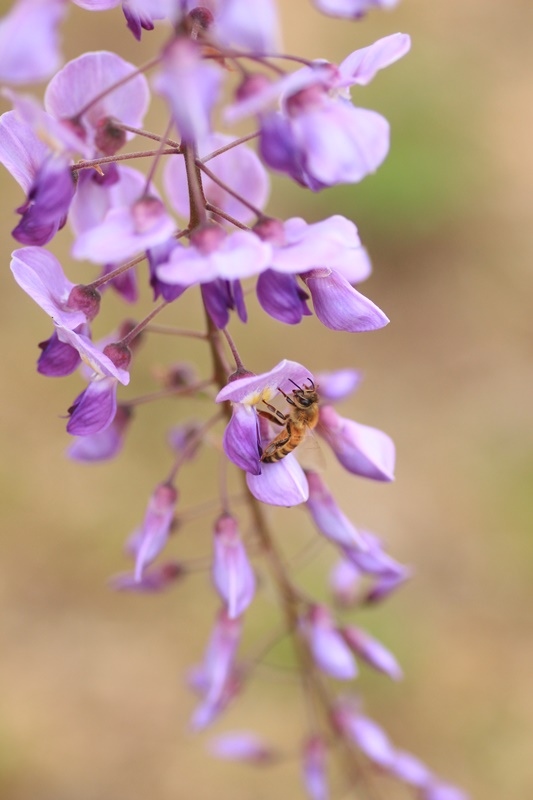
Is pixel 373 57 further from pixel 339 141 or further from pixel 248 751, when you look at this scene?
pixel 248 751

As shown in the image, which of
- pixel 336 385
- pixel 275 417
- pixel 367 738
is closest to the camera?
pixel 275 417

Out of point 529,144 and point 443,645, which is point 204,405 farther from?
point 529,144

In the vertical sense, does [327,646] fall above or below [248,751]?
above

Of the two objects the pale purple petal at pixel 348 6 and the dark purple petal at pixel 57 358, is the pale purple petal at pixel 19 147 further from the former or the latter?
the pale purple petal at pixel 348 6

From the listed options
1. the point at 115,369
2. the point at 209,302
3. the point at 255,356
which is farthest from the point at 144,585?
the point at 255,356

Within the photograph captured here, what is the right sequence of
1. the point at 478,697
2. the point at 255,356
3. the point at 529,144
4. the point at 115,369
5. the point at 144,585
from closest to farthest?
the point at 115,369
the point at 144,585
the point at 478,697
the point at 255,356
the point at 529,144

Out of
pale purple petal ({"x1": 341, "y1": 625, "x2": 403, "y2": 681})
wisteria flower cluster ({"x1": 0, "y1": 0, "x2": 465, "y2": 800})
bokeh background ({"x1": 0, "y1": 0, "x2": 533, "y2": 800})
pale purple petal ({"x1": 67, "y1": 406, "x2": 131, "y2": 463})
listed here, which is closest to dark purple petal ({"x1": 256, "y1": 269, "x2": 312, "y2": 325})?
wisteria flower cluster ({"x1": 0, "y1": 0, "x2": 465, "y2": 800})

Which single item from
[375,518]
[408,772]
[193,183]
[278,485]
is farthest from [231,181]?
[375,518]

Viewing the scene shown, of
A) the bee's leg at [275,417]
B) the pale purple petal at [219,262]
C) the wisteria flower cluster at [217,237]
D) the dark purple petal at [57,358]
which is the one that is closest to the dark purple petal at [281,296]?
the wisteria flower cluster at [217,237]
